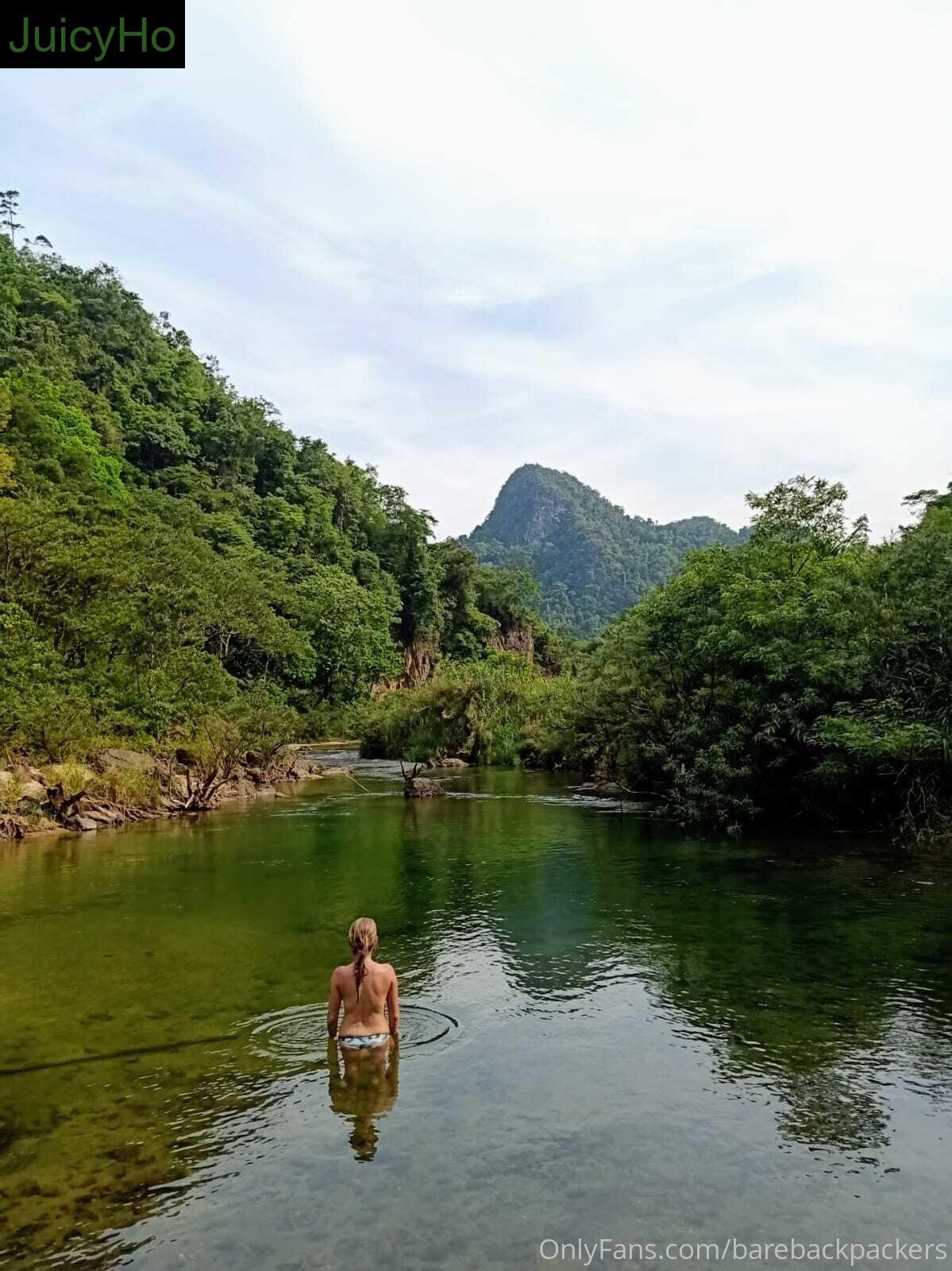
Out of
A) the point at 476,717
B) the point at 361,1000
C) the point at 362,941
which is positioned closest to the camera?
the point at 362,941

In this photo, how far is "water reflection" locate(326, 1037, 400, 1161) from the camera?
6.64 meters

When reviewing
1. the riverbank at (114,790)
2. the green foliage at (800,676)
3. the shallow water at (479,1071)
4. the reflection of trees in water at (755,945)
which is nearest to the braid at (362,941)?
the shallow water at (479,1071)

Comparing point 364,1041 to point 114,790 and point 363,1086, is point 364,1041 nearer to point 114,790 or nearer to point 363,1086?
point 363,1086

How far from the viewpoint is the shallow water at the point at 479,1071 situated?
5496 millimetres

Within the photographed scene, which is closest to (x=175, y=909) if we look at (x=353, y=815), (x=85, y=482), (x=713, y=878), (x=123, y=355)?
(x=713, y=878)

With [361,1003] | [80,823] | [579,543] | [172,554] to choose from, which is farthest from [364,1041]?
[579,543]

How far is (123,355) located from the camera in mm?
74625

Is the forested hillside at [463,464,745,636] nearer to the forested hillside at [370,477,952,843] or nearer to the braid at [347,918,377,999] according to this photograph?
the forested hillside at [370,477,952,843]

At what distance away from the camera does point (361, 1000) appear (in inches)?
305

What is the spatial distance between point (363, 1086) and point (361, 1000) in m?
0.66

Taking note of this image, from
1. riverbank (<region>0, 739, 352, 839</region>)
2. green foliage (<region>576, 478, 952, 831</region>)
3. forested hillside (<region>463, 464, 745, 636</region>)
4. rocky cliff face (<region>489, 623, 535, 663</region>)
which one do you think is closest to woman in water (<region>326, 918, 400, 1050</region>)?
green foliage (<region>576, 478, 952, 831</region>)

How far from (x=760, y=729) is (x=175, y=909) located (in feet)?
44.5

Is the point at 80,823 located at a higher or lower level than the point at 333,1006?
lower

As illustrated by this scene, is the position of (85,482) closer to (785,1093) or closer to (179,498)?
(179,498)
